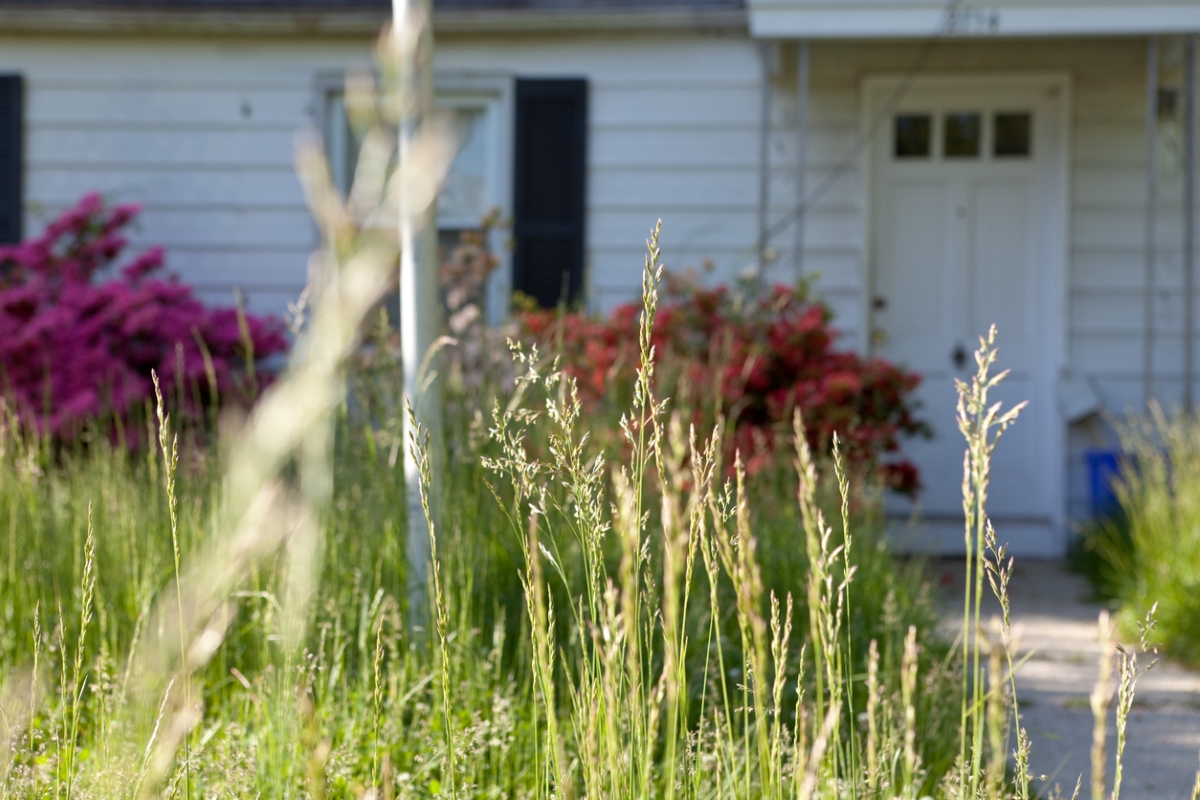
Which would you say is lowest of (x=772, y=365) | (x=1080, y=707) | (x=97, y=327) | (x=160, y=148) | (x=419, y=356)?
(x=1080, y=707)

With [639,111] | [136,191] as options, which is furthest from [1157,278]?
[136,191]

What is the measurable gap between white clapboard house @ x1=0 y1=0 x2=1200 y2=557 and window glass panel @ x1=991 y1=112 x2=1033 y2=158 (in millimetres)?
15

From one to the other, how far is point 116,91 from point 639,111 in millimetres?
3506

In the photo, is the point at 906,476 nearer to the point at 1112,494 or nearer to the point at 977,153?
the point at 1112,494

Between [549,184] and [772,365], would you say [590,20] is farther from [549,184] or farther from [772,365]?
[772,365]

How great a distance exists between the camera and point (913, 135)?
771 cm

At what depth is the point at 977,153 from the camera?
766cm

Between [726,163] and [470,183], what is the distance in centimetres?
174

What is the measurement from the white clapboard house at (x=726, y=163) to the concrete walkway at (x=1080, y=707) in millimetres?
1824

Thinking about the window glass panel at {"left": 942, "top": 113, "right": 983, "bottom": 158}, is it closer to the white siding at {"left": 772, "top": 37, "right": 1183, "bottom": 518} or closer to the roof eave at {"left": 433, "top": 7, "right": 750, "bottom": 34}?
the white siding at {"left": 772, "top": 37, "right": 1183, "bottom": 518}

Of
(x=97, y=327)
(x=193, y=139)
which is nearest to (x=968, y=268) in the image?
(x=193, y=139)

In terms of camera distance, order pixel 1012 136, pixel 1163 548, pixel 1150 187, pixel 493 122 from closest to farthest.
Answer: pixel 1163 548, pixel 1150 187, pixel 1012 136, pixel 493 122

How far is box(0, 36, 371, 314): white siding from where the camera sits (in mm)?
7801

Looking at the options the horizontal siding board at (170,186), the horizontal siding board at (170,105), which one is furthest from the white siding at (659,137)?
the horizontal siding board at (170,186)
